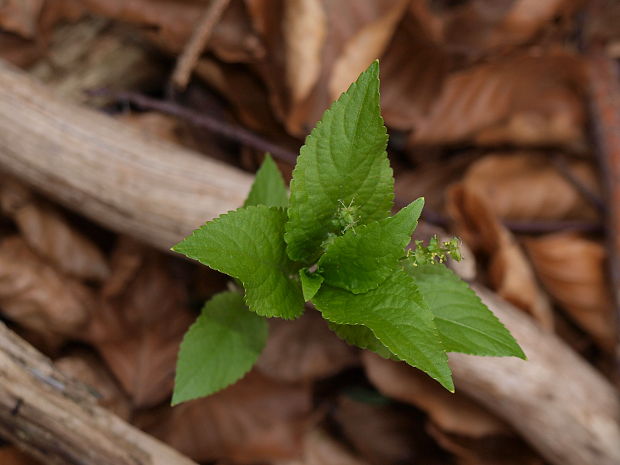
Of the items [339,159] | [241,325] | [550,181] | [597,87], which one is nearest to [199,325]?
[241,325]

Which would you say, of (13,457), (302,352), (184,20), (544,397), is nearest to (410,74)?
(184,20)

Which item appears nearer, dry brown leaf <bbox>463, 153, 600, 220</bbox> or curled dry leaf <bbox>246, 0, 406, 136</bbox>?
curled dry leaf <bbox>246, 0, 406, 136</bbox>

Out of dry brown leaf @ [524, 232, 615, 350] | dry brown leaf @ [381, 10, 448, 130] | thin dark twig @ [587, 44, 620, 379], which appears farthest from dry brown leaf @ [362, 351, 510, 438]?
dry brown leaf @ [381, 10, 448, 130]

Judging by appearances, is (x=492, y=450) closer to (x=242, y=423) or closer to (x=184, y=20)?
(x=242, y=423)

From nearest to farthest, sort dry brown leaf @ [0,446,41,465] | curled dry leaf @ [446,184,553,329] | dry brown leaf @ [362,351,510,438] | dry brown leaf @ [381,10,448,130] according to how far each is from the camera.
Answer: dry brown leaf @ [0,446,41,465] < dry brown leaf @ [362,351,510,438] < curled dry leaf @ [446,184,553,329] < dry brown leaf @ [381,10,448,130]

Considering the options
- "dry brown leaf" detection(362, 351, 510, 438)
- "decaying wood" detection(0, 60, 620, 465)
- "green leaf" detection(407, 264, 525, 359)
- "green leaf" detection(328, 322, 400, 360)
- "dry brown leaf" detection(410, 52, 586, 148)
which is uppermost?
"dry brown leaf" detection(410, 52, 586, 148)

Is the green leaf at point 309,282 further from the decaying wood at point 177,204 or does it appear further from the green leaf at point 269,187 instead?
the decaying wood at point 177,204

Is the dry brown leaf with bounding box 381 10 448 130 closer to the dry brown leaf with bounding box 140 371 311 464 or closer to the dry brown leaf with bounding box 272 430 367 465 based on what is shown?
the dry brown leaf with bounding box 140 371 311 464
